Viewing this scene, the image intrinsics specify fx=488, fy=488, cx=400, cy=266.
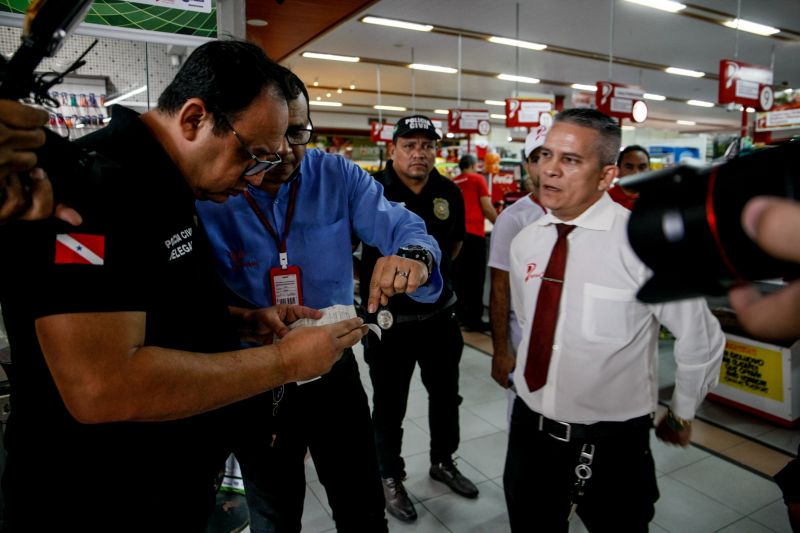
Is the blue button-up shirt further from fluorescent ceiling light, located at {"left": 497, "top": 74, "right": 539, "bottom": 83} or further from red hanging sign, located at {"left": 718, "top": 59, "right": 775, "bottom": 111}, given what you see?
fluorescent ceiling light, located at {"left": 497, "top": 74, "right": 539, "bottom": 83}

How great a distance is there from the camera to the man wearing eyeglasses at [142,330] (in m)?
0.80

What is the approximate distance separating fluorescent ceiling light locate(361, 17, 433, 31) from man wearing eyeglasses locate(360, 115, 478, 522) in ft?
17.5

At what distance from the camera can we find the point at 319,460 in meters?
1.60

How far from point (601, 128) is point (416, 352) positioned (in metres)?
1.46

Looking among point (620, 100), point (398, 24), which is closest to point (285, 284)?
point (620, 100)

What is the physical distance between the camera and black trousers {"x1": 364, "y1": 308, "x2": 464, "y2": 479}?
2.53 m

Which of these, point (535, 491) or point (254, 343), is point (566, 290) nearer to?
point (535, 491)

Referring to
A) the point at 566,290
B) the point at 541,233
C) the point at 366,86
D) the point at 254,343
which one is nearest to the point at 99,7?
the point at 254,343

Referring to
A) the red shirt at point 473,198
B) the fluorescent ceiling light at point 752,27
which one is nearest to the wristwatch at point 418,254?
the red shirt at point 473,198

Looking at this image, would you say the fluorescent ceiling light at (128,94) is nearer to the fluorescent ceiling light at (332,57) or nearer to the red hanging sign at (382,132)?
the fluorescent ceiling light at (332,57)

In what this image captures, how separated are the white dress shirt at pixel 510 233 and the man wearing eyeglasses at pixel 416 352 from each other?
1.56ft

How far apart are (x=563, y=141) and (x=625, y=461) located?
1044 mm

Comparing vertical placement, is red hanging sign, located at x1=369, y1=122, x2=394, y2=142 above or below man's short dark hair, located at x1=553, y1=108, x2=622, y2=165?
above

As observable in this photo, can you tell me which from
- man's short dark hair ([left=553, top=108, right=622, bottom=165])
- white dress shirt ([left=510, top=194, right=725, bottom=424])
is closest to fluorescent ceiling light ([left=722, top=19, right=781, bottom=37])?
man's short dark hair ([left=553, top=108, right=622, bottom=165])
